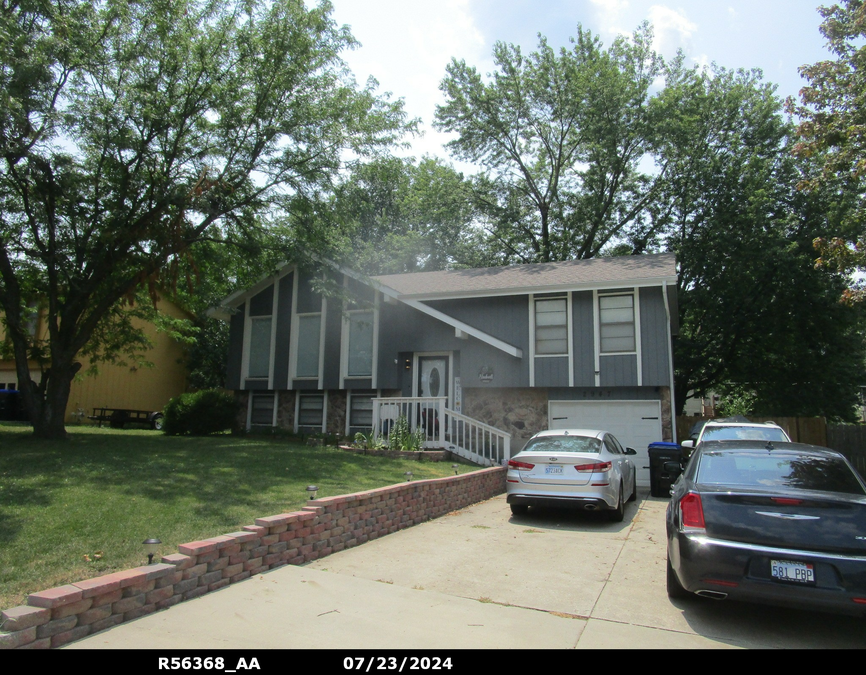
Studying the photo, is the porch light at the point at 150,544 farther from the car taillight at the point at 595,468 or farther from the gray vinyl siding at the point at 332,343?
the gray vinyl siding at the point at 332,343

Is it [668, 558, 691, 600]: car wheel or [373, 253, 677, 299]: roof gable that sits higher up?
[373, 253, 677, 299]: roof gable

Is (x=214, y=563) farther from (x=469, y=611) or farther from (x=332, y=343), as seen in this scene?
(x=332, y=343)

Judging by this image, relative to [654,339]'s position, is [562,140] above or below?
above

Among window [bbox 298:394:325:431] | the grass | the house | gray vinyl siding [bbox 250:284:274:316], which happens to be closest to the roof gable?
the house

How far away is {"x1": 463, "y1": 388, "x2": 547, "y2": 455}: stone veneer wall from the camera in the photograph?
16391mm

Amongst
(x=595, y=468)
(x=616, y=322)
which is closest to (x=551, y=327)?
(x=616, y=322)

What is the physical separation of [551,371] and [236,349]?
10.2 m

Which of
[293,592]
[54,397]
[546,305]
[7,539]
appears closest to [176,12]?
[54,397]

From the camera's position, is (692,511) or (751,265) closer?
(692,511)

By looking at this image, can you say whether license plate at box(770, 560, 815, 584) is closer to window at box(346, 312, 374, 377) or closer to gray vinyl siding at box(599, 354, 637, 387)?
gray vinyl siding at box(599, 354, 637, 387)

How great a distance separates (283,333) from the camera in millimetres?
19062

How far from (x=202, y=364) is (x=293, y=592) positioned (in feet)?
86.8

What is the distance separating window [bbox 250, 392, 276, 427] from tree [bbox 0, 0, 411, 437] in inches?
214
